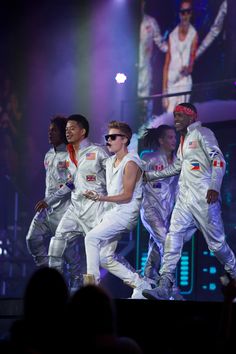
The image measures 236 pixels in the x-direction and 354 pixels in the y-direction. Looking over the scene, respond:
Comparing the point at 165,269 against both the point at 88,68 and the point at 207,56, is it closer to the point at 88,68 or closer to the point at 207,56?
the point at 207,56

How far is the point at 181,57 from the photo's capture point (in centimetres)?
1034

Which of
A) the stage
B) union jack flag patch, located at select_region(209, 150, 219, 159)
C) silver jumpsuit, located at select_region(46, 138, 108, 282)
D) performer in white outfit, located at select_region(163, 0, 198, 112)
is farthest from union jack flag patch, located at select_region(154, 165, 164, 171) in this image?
the stage

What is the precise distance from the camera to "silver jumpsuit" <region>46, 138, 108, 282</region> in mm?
7527

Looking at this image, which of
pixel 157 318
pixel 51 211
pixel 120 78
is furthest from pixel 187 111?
pixel 120 78

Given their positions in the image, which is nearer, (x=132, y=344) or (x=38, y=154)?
(x=132, y=344)

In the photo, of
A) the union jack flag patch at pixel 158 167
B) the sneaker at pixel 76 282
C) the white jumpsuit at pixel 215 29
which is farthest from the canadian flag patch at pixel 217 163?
the white jumpsuit at pixel 215 29

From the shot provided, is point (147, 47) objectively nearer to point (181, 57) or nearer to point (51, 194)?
point (181, 57)

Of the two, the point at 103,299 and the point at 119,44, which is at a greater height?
the point at 119,44

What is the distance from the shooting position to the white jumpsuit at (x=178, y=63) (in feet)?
33.3

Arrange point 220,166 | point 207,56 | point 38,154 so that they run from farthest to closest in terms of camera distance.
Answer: point 38,154 → point 207,56 → point 220,166

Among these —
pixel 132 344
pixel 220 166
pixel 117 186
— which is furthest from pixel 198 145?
pixel 132 344

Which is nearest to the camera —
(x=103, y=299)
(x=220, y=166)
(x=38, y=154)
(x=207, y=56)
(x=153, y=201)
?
(x=103, y=299)

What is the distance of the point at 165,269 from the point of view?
22.8ft

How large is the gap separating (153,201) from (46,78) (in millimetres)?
3844
